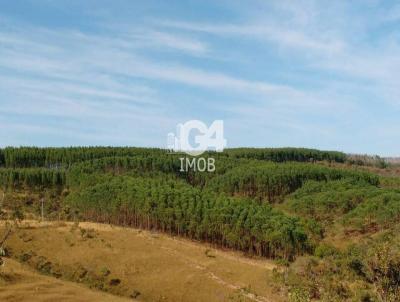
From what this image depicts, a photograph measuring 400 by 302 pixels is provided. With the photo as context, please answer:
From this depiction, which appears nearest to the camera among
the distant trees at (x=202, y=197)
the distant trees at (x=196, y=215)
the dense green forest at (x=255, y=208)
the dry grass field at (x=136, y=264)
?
the dense green forest at (x=255, y=208)

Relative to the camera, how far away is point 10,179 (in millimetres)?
133375

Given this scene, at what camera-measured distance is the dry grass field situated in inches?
2248

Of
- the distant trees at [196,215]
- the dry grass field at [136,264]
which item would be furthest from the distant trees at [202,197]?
the dry grass field at [136,264]

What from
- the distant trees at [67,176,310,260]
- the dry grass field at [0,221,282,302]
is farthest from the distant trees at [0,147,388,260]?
the dry grass field at [0,221,282,302]

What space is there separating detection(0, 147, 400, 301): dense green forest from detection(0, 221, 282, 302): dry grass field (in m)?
4.81

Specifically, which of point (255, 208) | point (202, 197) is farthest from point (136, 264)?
point (202, 197)

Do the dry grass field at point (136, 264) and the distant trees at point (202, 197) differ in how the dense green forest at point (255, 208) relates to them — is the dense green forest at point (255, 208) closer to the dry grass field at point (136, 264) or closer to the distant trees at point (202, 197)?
the distant trees at point (202, 197)

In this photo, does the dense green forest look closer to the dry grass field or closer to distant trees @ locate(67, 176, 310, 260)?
distant trees @ locate(67, 176, 310, 260)

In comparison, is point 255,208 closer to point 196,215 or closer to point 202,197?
point 196,215

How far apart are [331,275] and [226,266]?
578 inches

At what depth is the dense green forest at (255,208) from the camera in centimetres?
5519

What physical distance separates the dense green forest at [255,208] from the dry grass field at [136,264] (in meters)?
4.81

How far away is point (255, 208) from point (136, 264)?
85.3 ft

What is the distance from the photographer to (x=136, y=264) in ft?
211
